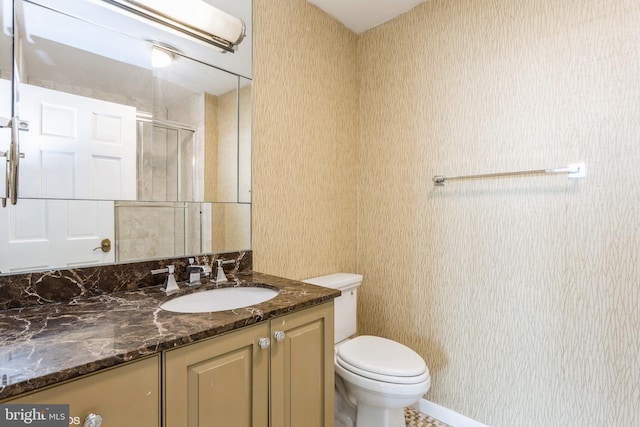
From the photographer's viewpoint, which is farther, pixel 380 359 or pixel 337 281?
pixel 337 281

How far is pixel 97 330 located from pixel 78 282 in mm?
380

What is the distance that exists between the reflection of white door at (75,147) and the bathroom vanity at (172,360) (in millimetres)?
383

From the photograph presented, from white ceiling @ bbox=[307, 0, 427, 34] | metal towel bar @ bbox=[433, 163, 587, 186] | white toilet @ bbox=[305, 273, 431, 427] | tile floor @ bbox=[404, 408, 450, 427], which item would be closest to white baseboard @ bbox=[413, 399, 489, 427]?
tile floor @ bbox=[404, 408, 450, 427]

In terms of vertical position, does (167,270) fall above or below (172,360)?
above

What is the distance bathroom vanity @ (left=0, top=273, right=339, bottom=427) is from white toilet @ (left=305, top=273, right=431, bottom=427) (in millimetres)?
266

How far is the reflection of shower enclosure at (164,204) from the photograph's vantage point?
1192mm

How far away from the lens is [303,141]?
5.75 feet

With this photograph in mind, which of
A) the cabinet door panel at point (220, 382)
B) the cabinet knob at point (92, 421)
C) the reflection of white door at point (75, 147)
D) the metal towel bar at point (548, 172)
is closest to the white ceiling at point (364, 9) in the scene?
the metal towel bar at point (548, 172)

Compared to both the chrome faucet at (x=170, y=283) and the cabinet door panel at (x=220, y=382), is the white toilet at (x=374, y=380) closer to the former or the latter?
the cabinet door panel at (x=220, y=382)

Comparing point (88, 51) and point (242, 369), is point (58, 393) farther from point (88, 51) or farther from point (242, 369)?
point (88, 51)

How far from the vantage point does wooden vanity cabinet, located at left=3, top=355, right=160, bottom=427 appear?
0.59 m

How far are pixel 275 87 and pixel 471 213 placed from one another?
1.22 m

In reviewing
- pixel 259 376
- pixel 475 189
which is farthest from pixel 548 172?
pixel 259 376

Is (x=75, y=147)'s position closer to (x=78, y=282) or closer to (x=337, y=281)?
(x=78, y=282)
